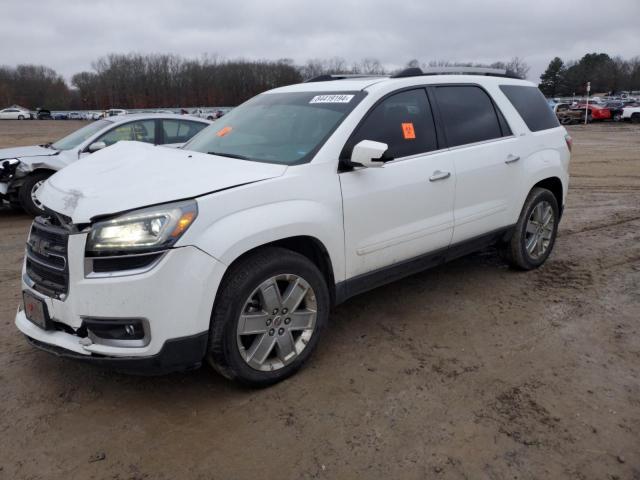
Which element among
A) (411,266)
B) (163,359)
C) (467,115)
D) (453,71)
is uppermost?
(453,71)

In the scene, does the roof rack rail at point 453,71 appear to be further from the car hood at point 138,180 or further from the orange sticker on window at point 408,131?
the car hood at point 138,180

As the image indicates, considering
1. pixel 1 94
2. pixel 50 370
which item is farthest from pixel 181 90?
pixel 50 370

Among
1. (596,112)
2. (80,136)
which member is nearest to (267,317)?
(80,136)

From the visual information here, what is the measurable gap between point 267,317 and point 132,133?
6.08 metres

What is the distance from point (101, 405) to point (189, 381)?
517 mm

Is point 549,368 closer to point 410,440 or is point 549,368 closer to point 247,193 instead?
point 410,440

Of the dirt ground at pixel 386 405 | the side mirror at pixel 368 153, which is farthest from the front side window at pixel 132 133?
the side mirror at pixel 368 153

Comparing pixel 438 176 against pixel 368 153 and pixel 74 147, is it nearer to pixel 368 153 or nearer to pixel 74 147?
pixel 368 153

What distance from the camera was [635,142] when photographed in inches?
842

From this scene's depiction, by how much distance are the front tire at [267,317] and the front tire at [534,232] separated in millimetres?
2393

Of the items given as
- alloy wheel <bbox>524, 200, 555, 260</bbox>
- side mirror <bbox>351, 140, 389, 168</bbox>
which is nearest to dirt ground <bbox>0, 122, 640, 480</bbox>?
alloy wheel <bbox>524, 200, 555, 260</bbox>

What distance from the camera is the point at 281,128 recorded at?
385cm

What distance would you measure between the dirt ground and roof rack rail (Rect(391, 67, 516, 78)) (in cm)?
186

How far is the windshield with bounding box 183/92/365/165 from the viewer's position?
139 inches
